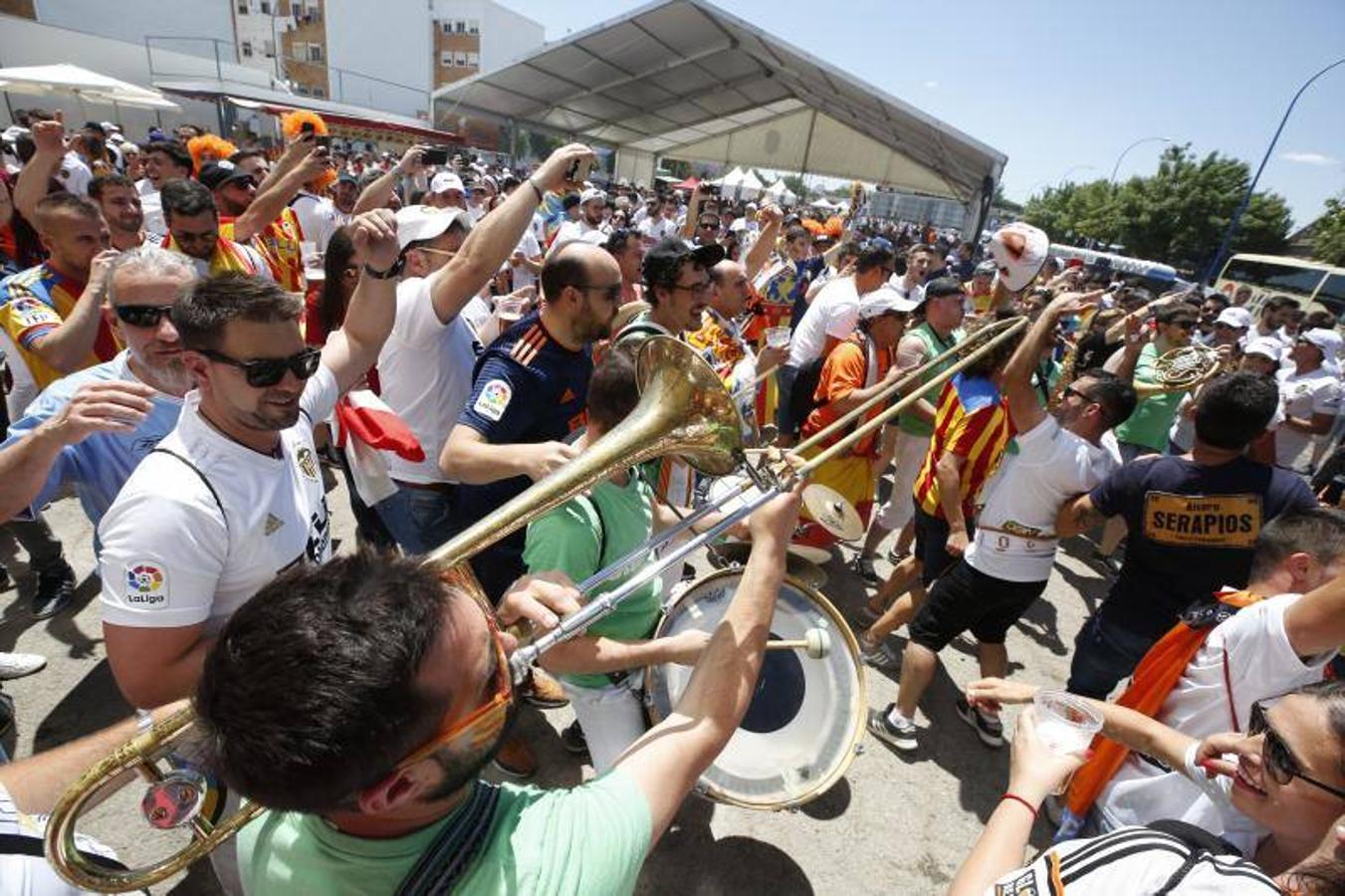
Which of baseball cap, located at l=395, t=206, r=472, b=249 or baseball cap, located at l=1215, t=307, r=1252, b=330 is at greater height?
baseball cap, located at l=395, t=206, r=472, b=249

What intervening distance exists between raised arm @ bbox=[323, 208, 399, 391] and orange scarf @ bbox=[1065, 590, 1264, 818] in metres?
3.20

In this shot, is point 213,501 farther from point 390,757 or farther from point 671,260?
point 671,260

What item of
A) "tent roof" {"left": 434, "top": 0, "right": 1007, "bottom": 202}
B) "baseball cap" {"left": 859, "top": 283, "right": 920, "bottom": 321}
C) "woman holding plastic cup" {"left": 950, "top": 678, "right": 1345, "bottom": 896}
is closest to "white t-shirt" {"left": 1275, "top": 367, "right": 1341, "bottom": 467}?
"baseball cap" {"left": 859, "top": 283, "right": 920, "bottom": 321}

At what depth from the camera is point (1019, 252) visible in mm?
3150

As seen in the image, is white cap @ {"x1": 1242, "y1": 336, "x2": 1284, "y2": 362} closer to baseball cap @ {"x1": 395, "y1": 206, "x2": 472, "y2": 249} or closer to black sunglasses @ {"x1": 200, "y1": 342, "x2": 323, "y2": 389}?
baseball cap @ {"x1": 395, "y1": 206, "x2": 472, "y2": 249}

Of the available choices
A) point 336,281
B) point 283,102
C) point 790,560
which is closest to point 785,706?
point 790,560

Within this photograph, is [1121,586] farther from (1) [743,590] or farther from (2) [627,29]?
(2) [627,29]

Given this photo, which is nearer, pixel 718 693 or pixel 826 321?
pixel 718 693

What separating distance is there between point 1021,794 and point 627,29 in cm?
2580

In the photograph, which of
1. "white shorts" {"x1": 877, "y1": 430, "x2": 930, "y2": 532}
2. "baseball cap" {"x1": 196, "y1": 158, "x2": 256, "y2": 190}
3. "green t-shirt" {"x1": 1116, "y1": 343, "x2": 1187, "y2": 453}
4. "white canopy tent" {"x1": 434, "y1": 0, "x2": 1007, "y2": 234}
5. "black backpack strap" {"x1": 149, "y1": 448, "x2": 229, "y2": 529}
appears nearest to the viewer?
"black backpack strap" {"x1": 149, "y1": 448, "x2": 229, "y2": 529}

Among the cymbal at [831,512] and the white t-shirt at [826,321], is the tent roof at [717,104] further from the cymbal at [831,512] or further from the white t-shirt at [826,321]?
the cymbal at [831,512]

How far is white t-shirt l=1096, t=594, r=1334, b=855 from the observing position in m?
1.92

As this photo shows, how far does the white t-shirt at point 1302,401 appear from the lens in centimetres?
629

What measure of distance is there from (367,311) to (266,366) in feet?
2.78
